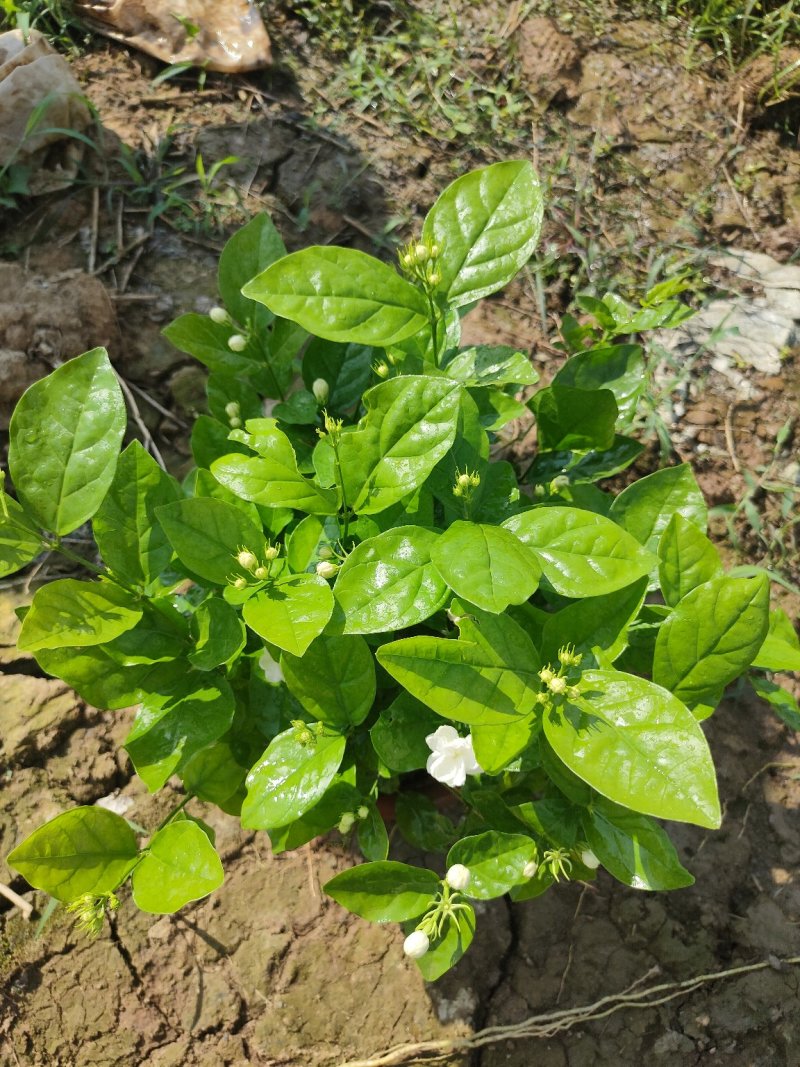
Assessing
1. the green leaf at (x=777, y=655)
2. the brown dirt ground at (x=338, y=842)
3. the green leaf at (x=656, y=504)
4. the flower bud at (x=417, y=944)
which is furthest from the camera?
the brown dirt ground at (x=338, y=842)

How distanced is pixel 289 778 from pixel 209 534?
1.64ft

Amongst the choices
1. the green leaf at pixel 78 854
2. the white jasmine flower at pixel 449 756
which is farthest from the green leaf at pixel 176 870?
the white jasmine flower at pixel 449 756

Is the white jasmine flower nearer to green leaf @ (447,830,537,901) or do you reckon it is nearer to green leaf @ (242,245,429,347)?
green leaf @ (447,830,537,901)

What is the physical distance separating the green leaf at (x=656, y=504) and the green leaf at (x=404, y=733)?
2.04 feet

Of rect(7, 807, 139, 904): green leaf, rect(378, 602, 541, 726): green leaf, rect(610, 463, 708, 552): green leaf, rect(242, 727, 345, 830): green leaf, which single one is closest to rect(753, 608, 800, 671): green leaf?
rect(610, 463, 708, 552): green leaf

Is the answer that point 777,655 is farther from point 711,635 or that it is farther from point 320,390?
point 320,390

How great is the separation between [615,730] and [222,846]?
4.45 feet

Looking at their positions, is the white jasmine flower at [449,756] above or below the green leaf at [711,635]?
below

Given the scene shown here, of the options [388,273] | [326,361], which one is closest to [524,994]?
[326,361]

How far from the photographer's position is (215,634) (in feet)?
4.99

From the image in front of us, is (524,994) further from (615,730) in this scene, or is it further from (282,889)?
(615,730)

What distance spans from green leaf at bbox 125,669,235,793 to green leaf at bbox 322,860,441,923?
37cm

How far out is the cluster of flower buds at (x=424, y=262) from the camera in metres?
1.49

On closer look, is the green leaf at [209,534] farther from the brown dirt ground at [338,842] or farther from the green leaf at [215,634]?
the brown dirt ground at [338,842]
